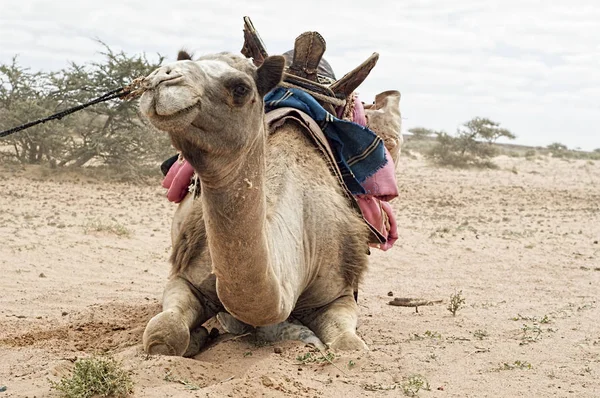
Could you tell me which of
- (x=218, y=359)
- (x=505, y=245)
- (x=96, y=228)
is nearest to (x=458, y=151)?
(x=505, y=245)

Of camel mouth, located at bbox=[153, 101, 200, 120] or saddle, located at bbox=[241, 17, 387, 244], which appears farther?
saddle, located at bbox=[241, 17, 387, 244]

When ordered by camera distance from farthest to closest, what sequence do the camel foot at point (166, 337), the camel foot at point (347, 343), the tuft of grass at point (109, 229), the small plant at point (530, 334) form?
1. the tuft of grass at point (109, 229)
2. the small plant at point (530, 334)
3. the camel foot at point (347, 343)
4. the camel foot at point (166, 337)

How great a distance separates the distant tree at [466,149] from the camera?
29938mm

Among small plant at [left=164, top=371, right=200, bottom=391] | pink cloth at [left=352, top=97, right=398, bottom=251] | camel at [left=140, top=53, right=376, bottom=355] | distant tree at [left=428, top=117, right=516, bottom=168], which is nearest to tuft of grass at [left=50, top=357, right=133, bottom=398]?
small plant at [left=164, top=371, right=200, bottom=391]

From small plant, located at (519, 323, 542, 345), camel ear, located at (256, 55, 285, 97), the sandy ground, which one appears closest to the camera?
camel ear, located at (256, 55, 285, 97)

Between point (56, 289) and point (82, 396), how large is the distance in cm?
Result: 389

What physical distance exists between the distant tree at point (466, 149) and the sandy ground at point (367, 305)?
13632 millimetres

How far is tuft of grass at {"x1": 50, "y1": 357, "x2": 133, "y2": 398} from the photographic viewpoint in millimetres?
3693

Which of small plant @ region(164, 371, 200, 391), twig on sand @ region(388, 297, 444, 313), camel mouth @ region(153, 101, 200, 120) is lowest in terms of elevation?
twig on sand @ region(388, 297, 444, 313)

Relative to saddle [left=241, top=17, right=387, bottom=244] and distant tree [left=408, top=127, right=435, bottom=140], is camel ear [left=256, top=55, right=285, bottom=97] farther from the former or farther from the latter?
distant tree [left=408, top=127, right=435, bottom=140]

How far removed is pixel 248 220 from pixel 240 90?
0.63 m

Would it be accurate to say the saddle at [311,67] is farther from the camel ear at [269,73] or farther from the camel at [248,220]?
the camel ear at [269,73]

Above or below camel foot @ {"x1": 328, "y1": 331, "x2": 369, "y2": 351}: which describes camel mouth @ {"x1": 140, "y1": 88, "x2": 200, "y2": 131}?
above

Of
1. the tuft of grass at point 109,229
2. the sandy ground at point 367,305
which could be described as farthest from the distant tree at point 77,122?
the tuft of grass at point 109,229
